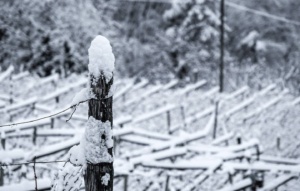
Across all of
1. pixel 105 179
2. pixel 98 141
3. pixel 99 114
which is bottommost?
pixel 105 179

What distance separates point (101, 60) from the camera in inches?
97.1

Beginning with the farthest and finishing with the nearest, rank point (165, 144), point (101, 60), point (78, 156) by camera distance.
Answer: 1. point (165, 144)
2. point (78, 156)
3. point (101, 60)

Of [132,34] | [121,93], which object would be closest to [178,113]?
[121,93]

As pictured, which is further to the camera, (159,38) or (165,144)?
(159,38)

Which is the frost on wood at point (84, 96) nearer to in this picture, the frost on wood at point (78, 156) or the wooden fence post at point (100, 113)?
the wooden fence post at point (100, 113)

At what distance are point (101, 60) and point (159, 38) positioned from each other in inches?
684

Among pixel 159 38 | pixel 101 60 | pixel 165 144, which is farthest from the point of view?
pixel 159 38

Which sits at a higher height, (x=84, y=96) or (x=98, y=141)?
(x=84, y=96)

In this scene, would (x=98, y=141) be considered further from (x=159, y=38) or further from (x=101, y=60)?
(x=159, y=38)

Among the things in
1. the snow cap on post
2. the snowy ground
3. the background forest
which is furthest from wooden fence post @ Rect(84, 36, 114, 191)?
the background forest

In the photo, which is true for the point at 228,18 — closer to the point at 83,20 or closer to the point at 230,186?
the point at 83,20

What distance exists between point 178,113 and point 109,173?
29.7ft

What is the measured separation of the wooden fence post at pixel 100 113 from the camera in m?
2.45

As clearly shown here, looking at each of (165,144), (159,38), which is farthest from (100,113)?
(159,38)
